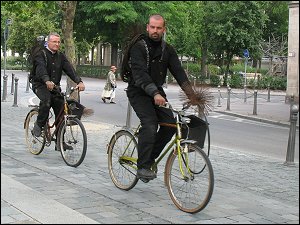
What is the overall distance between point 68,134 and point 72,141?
0.48ft

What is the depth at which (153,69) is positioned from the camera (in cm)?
529

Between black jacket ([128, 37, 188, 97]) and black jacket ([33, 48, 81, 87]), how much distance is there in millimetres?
2306

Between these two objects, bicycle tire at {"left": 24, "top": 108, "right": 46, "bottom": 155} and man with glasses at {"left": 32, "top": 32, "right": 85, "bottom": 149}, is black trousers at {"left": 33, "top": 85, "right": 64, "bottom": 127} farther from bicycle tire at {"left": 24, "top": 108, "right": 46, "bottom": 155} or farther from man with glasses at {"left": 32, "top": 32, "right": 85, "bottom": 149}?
bicycle tire at {"left": 24, "top": 108, "right": 46, "bottom": 155}

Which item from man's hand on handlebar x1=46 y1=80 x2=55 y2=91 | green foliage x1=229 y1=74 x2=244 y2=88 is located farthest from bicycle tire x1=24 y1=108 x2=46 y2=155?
green foliage x1=229 y1=74 x2=244 y2=88

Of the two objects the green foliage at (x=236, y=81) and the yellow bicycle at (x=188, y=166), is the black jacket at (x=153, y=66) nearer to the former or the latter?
the yellow bicycle at (x=188, y=166)

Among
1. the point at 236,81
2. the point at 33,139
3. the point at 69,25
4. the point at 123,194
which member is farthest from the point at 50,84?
the point at 236,81

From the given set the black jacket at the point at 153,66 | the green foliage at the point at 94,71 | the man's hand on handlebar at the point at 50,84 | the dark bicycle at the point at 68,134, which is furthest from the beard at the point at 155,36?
the green foliage at the point at 94,71

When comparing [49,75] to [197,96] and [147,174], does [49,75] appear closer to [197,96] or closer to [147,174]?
[147,174]

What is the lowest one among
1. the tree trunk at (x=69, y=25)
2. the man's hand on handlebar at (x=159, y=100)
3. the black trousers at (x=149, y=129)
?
the black trousers at (x=149, y=129)

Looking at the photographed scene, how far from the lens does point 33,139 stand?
8.11m

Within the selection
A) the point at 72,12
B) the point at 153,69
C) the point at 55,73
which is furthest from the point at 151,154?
the point at 72,12

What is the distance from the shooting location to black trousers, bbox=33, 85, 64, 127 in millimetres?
7465

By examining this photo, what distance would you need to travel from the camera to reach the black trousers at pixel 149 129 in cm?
518

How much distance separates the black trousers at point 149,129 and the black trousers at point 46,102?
2415mm
